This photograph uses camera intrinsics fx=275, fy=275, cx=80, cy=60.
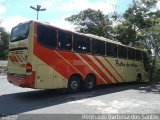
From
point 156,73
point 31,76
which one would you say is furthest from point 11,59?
point 156,73

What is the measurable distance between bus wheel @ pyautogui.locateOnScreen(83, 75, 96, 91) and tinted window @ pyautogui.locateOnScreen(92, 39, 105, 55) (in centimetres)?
140

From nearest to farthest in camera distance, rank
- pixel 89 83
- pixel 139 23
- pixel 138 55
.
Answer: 1. pixel 89 83
2. pixel 138 55
3. pixel 139 23

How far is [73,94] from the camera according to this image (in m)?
13.0

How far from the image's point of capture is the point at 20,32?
1197 centimetres

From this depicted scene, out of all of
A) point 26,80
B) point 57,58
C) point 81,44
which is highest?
point 81,44

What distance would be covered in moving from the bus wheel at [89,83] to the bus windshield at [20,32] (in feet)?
14.0

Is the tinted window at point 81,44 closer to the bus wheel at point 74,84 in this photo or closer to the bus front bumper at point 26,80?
the bus wheel at point 74,84

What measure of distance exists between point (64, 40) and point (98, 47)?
3.13 metres

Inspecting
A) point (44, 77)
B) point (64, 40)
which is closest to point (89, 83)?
point (64, 40)

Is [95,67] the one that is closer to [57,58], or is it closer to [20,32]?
[57,58]

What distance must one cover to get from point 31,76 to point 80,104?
7.55ft

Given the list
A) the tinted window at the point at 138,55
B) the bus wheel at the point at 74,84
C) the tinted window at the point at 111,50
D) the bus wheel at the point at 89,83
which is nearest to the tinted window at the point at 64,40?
the bus wheel at the point at 74,84

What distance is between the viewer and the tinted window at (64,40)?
12.4 m

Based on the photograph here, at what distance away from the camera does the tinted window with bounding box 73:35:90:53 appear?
13.4 meters
